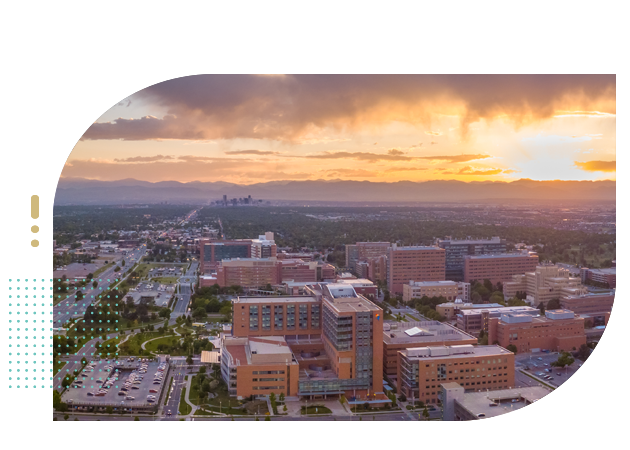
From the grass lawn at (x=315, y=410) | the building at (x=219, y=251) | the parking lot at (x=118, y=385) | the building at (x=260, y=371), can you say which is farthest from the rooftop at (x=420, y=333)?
the parking lot at (x=118, y=385)

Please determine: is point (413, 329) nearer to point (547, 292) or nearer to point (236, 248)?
point (547, 292)

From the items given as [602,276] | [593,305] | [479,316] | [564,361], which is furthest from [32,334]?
[602,276]

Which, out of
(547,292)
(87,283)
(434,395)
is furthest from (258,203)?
(547,292)

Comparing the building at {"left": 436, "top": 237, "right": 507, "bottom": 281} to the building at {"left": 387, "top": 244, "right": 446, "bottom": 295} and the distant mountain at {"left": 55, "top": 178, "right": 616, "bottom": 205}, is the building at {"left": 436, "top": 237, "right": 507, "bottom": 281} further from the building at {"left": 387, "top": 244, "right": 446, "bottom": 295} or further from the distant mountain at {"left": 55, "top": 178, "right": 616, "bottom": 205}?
the distant mountain at {"left": 55, "top": 178, "right": 616, "bottom": 205}

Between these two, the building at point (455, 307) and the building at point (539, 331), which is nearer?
the building at point (539, 331)

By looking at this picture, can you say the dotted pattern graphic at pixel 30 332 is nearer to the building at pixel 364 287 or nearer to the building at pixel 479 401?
the building at pixel 364 287

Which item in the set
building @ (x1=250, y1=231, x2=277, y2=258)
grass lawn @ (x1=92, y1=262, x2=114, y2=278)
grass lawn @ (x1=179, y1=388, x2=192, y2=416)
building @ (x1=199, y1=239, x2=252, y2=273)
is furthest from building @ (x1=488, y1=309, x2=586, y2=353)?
grass lawn @ (x1=92, y1=262, x2=114, y2=278)
